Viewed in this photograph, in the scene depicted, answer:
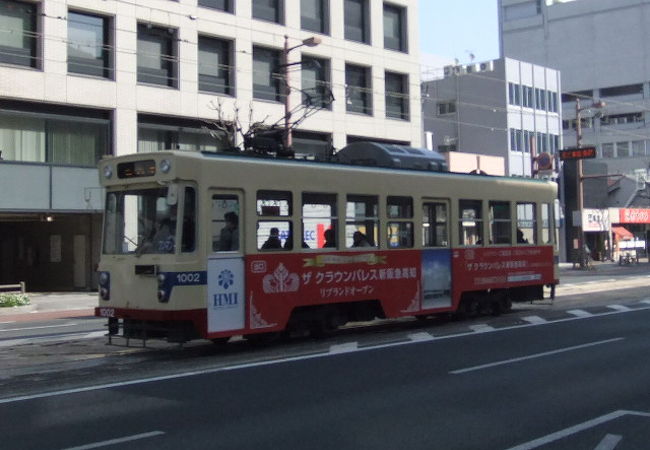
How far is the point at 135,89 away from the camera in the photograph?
30.3m

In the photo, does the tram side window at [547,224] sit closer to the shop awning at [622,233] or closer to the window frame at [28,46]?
the window frame at [28,46]

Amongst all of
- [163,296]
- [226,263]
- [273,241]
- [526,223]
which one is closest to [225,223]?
[226,263]

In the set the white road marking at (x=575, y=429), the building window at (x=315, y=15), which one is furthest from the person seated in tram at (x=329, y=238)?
the building window at (x=315, y=15)

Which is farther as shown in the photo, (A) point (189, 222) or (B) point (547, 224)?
(B) point (547, 224)

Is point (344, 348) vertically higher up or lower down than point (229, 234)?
lower down

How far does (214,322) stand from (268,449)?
16.5 feet

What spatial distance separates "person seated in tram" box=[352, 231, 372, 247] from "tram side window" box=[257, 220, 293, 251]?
1.46 meters

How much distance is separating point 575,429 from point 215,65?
28.0 m

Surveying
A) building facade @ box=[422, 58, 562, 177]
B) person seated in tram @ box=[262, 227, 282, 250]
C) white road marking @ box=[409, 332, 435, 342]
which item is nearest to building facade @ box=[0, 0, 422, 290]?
white road marking @ box=[409, 332, 435, 342]

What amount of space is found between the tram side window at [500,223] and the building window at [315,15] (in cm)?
2165

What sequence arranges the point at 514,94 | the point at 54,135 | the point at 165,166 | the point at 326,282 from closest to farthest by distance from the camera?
the point at 165,166, the point at 326,282, the point at 54,135, the point at 514,94

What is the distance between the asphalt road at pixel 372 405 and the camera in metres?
6.84

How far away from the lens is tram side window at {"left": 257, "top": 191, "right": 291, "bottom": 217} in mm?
12086

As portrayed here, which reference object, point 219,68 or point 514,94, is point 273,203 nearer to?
point 219,68
